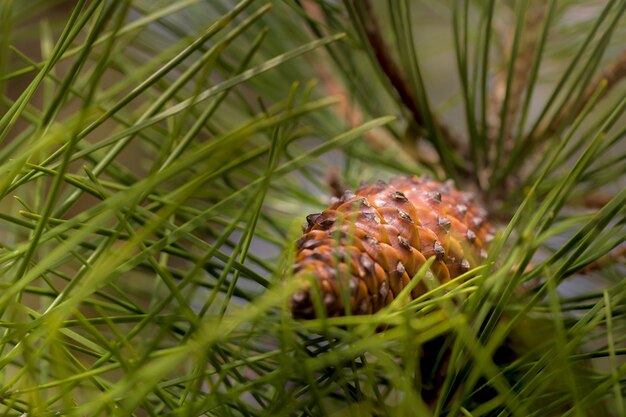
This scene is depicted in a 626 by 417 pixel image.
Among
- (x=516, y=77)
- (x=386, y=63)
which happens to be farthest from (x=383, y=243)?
(x=516, y=77)

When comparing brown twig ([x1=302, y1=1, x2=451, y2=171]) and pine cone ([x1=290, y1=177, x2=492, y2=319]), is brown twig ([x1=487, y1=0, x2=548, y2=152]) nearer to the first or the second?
brown twig ([x1=302, y1=1, x2=451, y2=171])

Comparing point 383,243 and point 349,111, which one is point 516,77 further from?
point 383,243

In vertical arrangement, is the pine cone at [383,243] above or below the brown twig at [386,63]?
below

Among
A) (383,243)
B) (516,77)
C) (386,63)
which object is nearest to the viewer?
(383,243)

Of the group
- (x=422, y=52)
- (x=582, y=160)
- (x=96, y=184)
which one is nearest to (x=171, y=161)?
(x=96, y=184)

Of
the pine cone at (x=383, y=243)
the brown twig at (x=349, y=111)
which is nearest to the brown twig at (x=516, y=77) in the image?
the brown twig at (x=349, y=111)

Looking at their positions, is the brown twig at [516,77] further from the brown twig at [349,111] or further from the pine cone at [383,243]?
the pine cone at [383,243]

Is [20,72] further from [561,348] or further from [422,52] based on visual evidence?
[422,52]

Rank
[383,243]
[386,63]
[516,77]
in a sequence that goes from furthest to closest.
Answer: [516,77]
[386,63]
[383,243]
